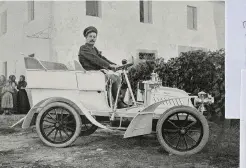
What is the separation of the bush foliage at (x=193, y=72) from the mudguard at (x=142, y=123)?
0.64 ft

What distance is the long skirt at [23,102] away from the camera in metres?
2.00

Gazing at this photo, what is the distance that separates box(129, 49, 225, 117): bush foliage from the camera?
1.95 m

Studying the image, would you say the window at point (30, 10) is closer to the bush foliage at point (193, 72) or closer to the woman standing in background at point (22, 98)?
the woman standing in background at point (22, 98)

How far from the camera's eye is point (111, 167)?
5.29ft

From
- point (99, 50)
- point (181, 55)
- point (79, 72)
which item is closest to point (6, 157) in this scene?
point (79, 72)

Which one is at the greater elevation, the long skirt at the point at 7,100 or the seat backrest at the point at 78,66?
the seat backrest at the point at 78,66

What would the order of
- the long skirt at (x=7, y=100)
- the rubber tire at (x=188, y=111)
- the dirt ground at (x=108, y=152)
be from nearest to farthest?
the dirt ground at (x=108, y=152)
the rubber tire at (x=188, y=111)
the long skirt at (x=7, y=100)

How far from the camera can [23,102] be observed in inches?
80.9

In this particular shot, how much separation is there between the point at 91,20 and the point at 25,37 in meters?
0.37

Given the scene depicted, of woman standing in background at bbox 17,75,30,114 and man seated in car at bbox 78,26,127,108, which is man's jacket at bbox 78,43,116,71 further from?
woman standing in background at bbox 17,75,30,114

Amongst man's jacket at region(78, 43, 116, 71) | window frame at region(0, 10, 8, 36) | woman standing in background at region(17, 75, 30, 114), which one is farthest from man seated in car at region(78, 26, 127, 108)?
window frame at region(0, 10, 8, 36)

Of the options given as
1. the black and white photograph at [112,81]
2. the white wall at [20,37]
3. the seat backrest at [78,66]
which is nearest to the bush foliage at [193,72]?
the black and white photograph at [112,81]

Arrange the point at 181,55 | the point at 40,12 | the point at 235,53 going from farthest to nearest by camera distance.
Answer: the point at 181,55 < the point at 40,12 < the point at 235,53

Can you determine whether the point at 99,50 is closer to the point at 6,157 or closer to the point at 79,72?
the point at 79,72
